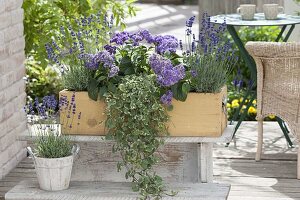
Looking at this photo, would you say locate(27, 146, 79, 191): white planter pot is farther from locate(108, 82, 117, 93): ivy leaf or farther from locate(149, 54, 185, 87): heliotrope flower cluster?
locate(149, 54, 185, 87): heliotrope flower cluster

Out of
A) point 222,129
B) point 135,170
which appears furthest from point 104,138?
point 222,129

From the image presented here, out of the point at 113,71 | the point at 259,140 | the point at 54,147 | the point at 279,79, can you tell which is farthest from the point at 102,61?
the point at 259,140

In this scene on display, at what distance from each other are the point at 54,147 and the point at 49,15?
6.41ft

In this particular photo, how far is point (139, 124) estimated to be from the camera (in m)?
3.75

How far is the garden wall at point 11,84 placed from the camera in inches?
184

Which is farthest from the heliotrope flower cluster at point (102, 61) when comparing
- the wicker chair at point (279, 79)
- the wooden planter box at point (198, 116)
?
A: the wicker chair at point (279, 79)

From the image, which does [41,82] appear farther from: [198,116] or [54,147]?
[198,116]

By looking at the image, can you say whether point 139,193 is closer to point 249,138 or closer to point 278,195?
point 278,195

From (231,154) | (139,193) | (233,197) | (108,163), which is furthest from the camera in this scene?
(231,154)

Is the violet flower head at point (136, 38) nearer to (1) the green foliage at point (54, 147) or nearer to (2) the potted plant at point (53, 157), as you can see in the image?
(2) the potted plant at point (53, 157)

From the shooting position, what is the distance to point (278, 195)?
14.8 feet

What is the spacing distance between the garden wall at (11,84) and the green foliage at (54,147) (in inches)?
29.0

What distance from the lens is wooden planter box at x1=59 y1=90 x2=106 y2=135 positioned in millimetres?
3881

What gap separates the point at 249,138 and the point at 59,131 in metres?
1.99
